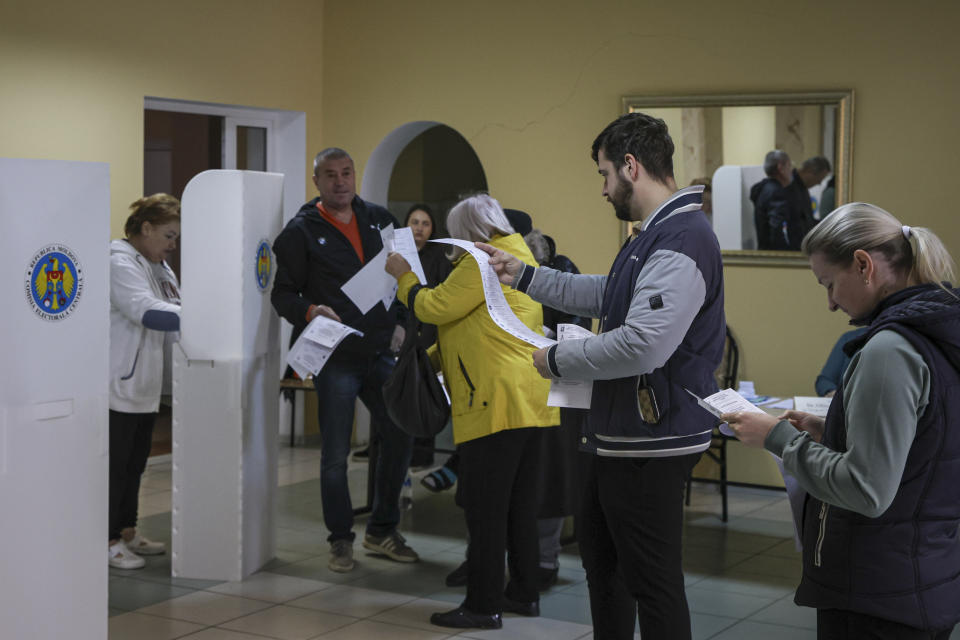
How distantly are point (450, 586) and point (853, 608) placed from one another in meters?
2.78

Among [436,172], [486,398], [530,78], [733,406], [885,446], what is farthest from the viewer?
[436,172]

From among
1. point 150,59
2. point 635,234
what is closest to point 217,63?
point 150,59

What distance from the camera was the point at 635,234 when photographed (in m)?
2.91

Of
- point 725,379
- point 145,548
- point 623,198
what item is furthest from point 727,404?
point 725,379

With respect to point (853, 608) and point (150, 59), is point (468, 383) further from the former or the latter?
point (150, 59)

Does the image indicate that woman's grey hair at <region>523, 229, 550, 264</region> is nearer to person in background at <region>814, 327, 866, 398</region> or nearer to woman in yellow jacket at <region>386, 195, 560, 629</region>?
woman in yellow jacket at <region>386, 195, 560, 629</region>

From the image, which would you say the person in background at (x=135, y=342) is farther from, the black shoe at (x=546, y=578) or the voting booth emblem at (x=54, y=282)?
the black shoe at (x=546, y=578)

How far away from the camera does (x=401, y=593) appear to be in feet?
15.0

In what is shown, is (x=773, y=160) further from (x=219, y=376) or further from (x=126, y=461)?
(x=126, y=461)

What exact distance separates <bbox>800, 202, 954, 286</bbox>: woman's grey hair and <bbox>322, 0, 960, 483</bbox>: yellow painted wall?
429 centimetres

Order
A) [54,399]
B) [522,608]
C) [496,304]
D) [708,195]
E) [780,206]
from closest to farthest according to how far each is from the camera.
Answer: [496,304], [54,399], [522,608], [780,206], [708,195]

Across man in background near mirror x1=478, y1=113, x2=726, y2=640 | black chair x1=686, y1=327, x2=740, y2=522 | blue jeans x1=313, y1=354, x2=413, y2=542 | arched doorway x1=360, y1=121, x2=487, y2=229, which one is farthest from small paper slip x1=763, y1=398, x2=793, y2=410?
arched doorway x1=360, y1=121, x2=487, y2=229

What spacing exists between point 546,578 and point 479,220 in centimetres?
162

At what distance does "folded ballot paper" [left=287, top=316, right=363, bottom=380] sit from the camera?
4602 mm
